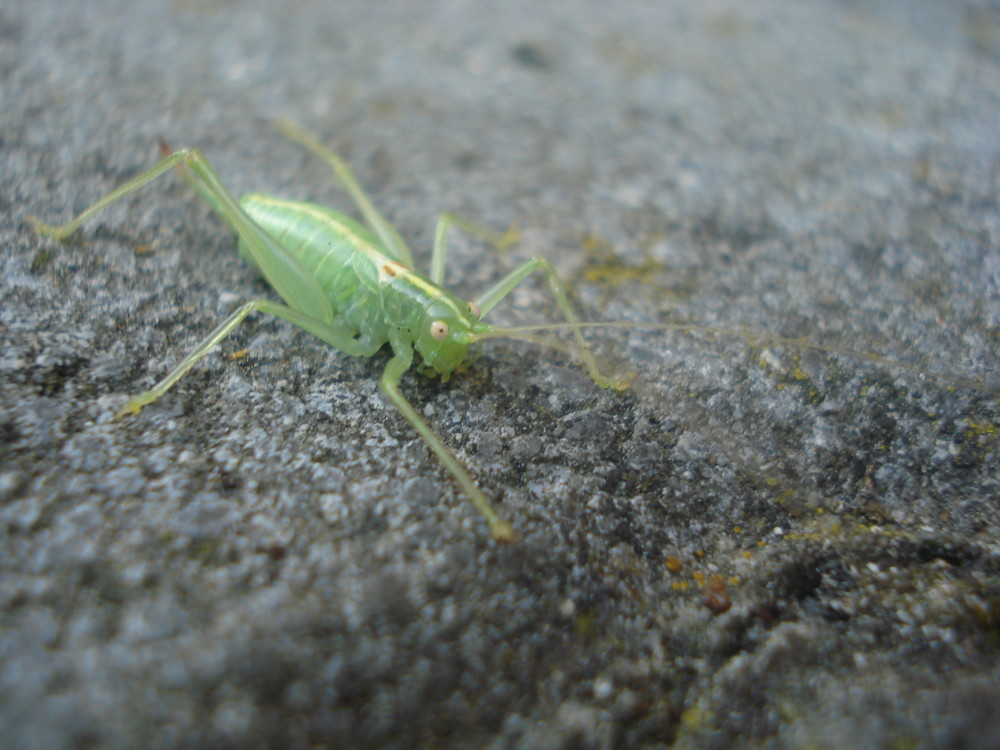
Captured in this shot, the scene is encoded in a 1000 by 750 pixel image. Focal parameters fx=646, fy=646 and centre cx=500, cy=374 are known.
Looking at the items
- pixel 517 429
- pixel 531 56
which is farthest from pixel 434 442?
pixel 531 56

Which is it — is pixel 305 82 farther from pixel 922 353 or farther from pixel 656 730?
pixel 656 730

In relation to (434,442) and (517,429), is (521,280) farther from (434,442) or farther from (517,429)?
(434,442)

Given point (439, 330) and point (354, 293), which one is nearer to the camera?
point (439, 330)

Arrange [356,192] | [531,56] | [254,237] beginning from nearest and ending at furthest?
[254,237] < [356,192] < [531,56]

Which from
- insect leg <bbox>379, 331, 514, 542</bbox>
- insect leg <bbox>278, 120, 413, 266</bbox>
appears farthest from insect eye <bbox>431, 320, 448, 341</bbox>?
insect leg <bbox>278, 120, 413, 266</bbox>

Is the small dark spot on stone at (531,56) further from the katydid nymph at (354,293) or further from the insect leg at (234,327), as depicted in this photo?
the insect leg at (234,327)

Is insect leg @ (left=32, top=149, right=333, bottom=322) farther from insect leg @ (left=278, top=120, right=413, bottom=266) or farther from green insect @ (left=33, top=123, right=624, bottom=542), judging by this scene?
insect leg @ (left=278, top=120, right=413, bottom=266)

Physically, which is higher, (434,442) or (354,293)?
(354,293)

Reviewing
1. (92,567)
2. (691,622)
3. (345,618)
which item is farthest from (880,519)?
(92,567)
